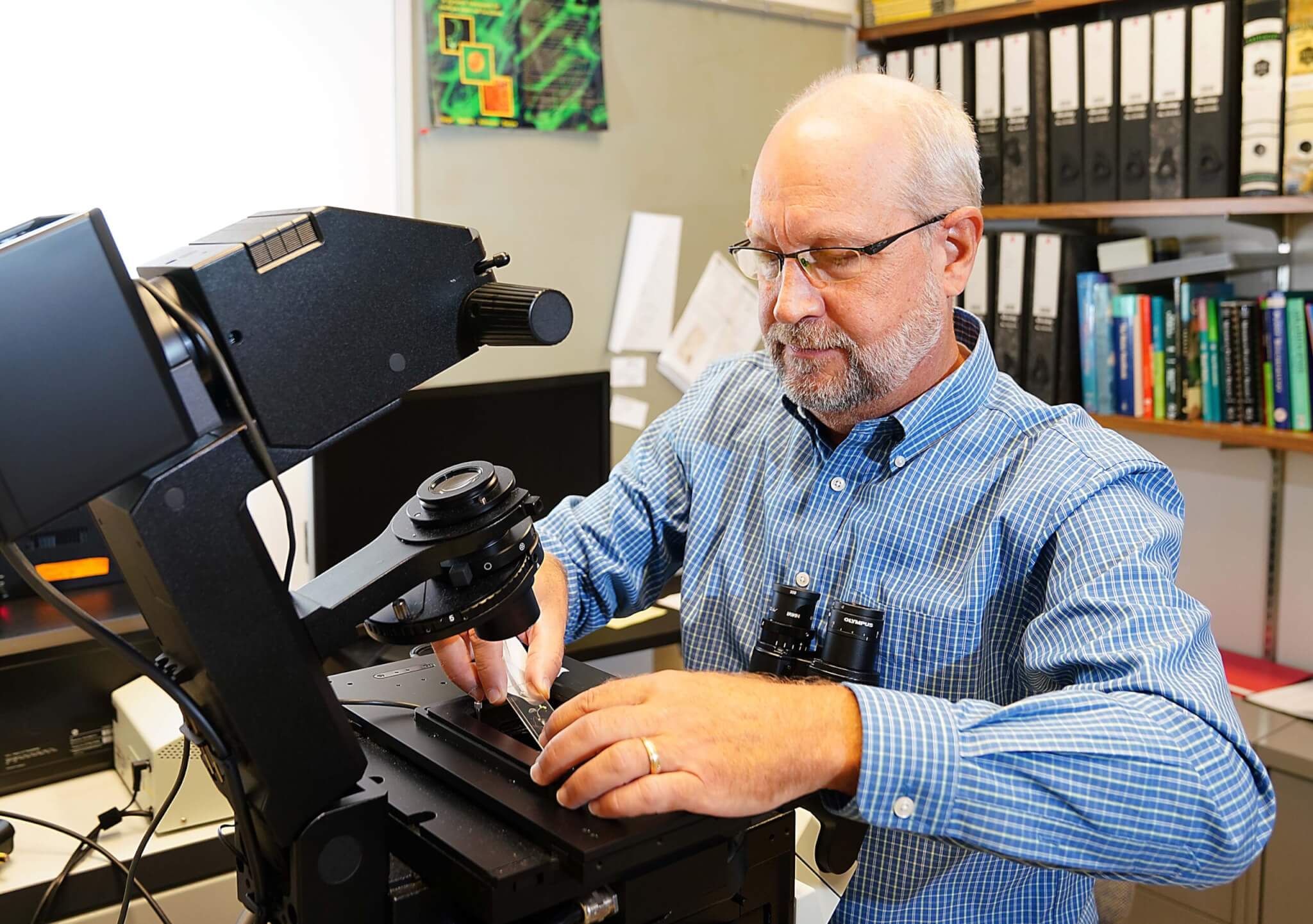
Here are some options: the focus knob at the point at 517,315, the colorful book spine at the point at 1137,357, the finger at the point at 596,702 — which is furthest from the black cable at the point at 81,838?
the colorful book spine at the point at 1137,357

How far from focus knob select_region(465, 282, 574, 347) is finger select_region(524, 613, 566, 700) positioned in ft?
1.05

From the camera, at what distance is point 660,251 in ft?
8.78

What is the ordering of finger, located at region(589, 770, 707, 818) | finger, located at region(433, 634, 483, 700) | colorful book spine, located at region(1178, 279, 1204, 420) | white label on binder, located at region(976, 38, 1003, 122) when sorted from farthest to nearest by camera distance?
white label on binder, located at region(976, 38, 1003, 122) < colorful book spine, located at region(1178, 279, 1204, 420) < finger, located at region(433, 634, 483, 700) < finger, located at region(589, 770, 707, 818)

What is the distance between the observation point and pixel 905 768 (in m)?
0.82

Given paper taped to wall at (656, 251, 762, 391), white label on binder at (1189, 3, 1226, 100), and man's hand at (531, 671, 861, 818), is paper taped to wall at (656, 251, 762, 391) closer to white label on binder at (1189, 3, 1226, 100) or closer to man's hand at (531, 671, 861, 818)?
white label on binder at (1189, 3, 1226, 100)

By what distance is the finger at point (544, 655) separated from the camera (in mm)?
945

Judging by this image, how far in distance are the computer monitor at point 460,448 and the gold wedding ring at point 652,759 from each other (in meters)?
1.08

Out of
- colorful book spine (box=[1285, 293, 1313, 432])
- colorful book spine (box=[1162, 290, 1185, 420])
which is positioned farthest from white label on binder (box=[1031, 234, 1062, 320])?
colorful book spine (box=[1285, 293, 1313, 432])

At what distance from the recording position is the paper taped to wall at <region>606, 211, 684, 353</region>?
2643 mm

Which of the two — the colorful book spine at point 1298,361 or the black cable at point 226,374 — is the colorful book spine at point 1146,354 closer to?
the colorful book spine at point 1298,361

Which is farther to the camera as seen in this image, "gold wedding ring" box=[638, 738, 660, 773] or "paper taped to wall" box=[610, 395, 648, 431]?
"paper taped to wall" box=[610, 395, 648, 431]

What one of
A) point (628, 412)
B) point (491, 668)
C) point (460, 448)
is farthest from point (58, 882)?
point (628, 412)

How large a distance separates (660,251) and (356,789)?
209 centimetres

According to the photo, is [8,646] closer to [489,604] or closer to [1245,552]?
[489,604]
